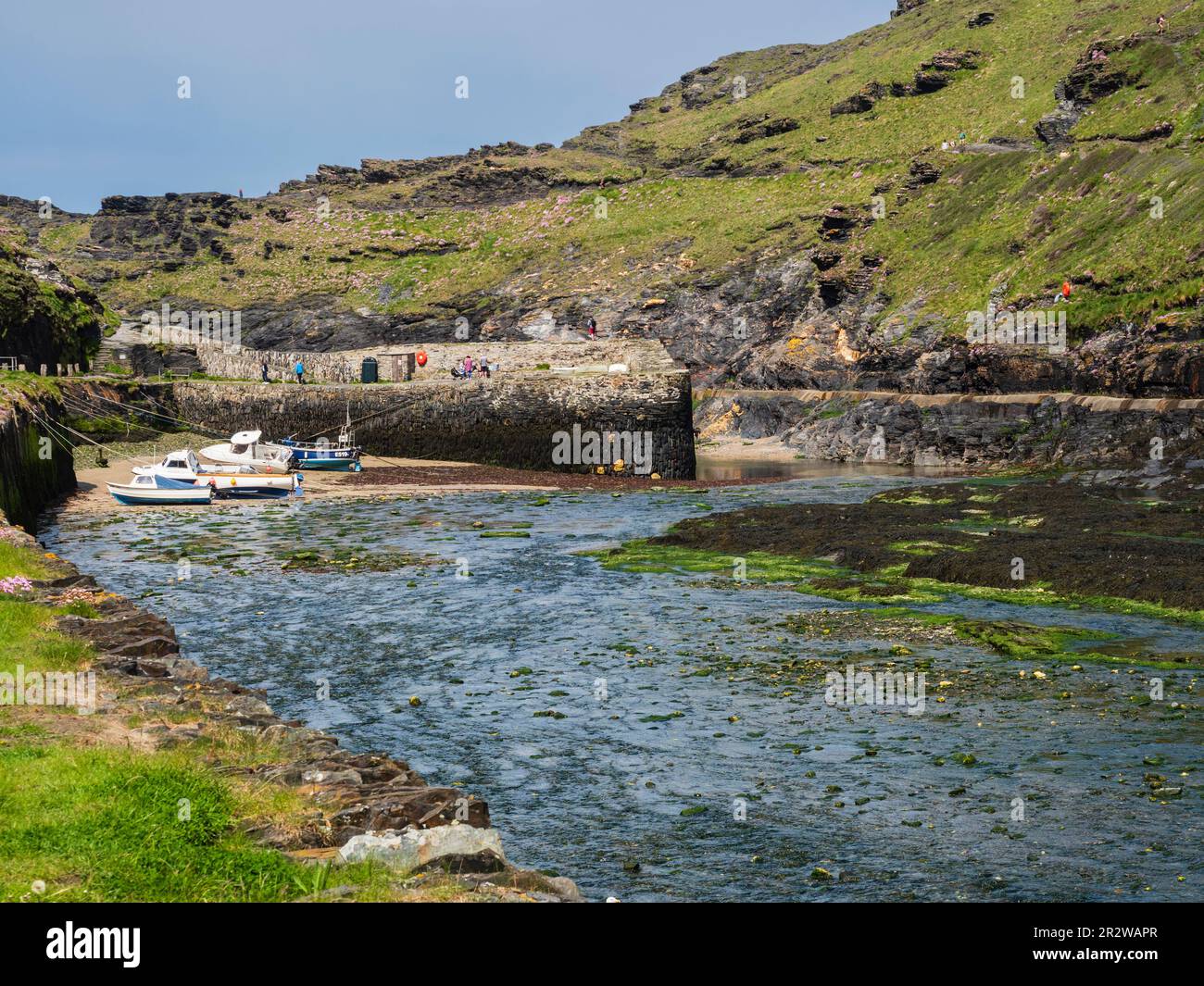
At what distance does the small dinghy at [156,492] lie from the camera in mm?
42500

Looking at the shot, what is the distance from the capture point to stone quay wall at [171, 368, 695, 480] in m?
56.2

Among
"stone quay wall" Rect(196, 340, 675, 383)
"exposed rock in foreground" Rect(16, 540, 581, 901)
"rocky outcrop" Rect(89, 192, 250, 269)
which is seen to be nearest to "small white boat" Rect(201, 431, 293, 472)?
"stone quay wall" Rect(196, 340, 675, 383)

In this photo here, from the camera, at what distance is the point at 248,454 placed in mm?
49875

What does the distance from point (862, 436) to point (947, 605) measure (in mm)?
40249

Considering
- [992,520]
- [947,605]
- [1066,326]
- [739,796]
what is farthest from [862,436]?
[739,796]

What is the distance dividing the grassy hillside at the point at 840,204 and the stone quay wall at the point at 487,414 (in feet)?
71.1

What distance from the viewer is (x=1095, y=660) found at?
20.4m

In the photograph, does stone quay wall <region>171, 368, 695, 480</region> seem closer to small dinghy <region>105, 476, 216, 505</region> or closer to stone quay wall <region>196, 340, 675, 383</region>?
stone quay wall <region>196, 340, 675, 383</region>

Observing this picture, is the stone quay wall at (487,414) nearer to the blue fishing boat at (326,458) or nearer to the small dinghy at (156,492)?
the blue fishing boat at (326,458)

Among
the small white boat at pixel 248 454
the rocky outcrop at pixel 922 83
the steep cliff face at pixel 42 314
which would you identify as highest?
the rocky outcrop at pixel 922 83

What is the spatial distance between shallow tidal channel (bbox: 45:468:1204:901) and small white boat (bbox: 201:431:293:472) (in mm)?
17370

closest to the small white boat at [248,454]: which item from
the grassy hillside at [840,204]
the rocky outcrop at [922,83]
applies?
the grassy hillside at [840,204]

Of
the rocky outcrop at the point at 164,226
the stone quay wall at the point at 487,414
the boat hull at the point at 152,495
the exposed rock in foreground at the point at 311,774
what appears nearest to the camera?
the exposed rock in foreground at the point at 311,774
